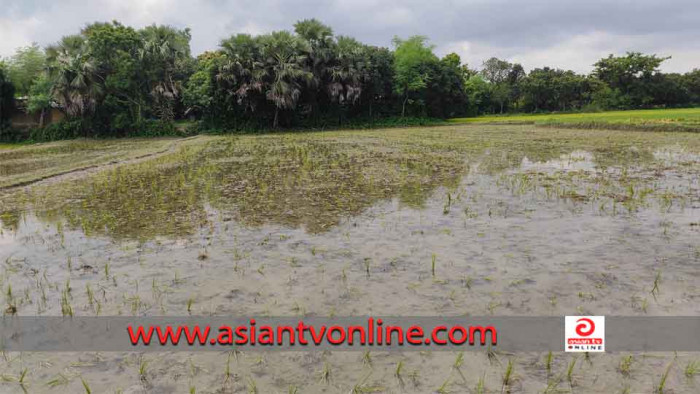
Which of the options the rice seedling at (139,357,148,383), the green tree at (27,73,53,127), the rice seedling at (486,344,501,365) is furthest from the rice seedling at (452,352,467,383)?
the green tree at (27,73,53,127)

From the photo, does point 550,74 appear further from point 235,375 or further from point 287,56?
point 235,375

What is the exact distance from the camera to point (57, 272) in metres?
4.20

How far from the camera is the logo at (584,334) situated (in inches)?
106

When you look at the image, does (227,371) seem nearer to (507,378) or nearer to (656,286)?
(507,378)

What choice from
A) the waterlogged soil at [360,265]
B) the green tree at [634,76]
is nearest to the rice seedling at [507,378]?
the waterlogged soil at [360,265]

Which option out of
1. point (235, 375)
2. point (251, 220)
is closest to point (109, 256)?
point (251, 220)

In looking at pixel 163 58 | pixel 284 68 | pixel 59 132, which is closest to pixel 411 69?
pixel 284 68

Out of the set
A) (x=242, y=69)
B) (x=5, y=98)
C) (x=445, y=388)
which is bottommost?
(x=445, y=388)

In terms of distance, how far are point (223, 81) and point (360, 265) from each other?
25.9 m

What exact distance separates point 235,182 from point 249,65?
67.6 feet

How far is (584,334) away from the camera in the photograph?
2.76 metres

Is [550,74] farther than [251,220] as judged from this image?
Yes

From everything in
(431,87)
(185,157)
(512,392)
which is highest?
(431,87)

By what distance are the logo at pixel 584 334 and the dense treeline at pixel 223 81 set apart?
25.9 meters
